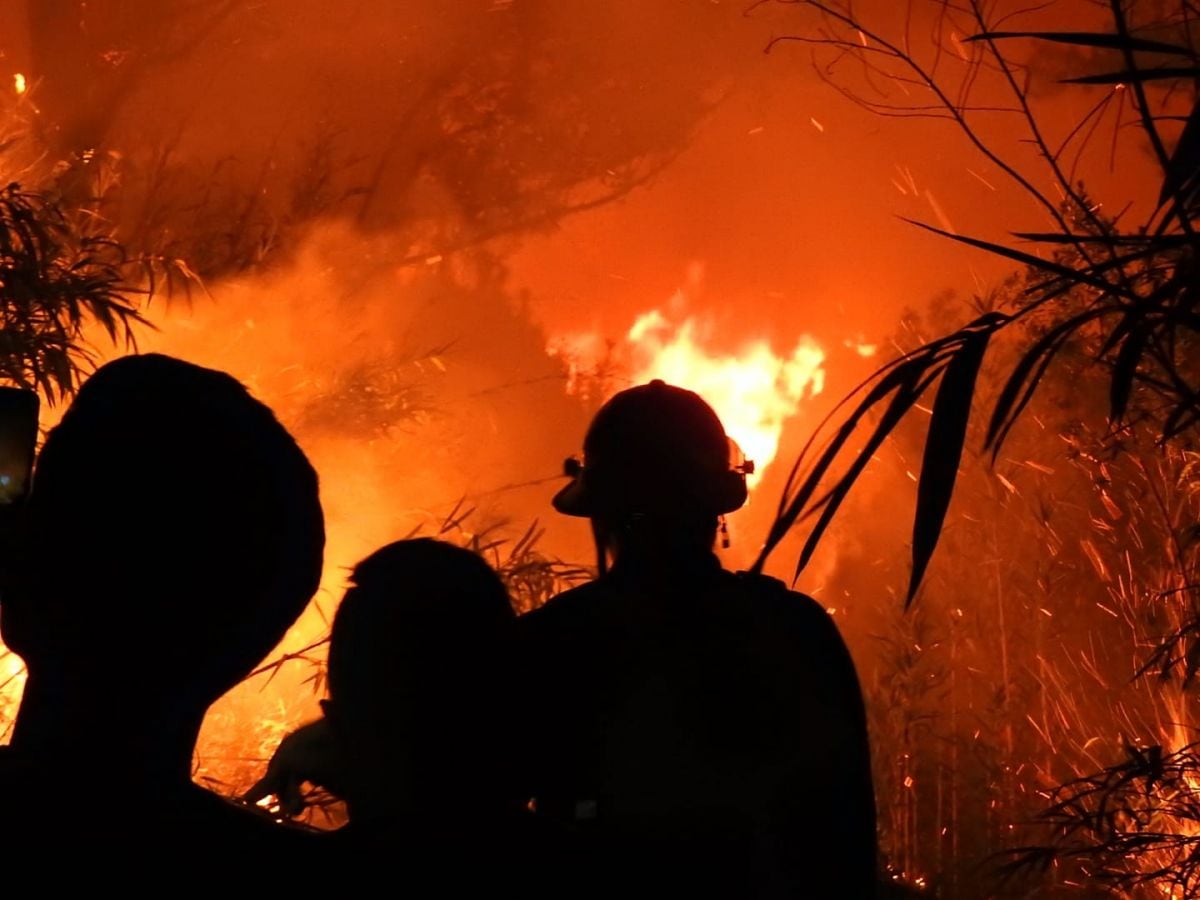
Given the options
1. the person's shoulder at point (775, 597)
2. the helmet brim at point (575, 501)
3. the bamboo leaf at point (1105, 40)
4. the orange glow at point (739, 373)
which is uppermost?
the orange glow at point (739, 373)

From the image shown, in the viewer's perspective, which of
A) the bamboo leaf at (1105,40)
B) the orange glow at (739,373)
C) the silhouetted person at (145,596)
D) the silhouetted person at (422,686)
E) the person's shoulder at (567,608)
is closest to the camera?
the silhouetted person at (145,596)

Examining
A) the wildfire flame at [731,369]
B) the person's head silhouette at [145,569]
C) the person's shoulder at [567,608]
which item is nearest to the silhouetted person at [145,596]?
the person's head silhouette at [145,569]

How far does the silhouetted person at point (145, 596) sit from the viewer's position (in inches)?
27.2

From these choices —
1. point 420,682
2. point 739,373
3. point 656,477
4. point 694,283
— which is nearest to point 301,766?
point 420,682

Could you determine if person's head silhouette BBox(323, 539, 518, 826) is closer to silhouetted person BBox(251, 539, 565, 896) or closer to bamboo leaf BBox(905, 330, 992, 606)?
silhouetted person BBox(251, 539, 565, 896)

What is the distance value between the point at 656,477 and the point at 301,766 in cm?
72

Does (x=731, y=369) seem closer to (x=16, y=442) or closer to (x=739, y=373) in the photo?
(x=739, y=373)

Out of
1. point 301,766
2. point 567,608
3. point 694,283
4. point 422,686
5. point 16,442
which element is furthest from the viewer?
point 694,283

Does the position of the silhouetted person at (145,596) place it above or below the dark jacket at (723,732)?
below

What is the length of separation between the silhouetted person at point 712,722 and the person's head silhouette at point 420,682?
512 mm

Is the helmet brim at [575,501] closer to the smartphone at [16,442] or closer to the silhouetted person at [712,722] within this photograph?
the silhouetted person at [712,722]

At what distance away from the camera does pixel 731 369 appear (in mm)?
10453

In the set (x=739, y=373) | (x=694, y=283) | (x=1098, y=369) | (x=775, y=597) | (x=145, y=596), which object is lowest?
(x=145, y=596)

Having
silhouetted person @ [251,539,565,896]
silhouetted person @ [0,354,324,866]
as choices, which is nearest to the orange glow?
silhouetted person @ [251,539,565,896]
